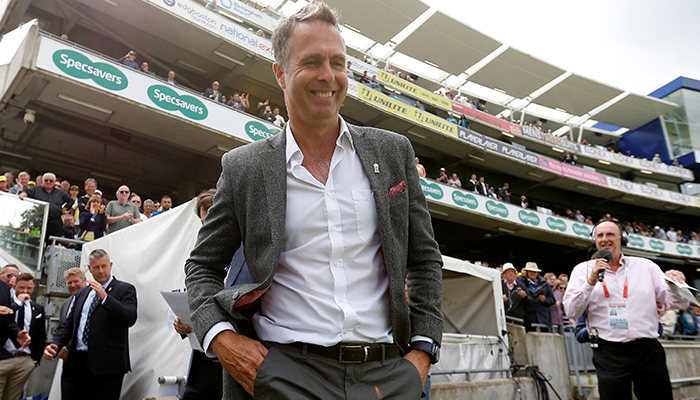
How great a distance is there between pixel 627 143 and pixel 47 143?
34215 mm

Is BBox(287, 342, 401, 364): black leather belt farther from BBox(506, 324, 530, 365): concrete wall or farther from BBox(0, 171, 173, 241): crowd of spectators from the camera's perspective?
BBox(506, 324, 530, 365): concrete wall

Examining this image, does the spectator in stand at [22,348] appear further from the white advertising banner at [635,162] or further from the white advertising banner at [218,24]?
the white advertising banner at [635,162]

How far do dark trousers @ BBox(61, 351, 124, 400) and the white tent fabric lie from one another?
43 centimetres

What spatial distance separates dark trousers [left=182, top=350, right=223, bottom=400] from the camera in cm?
311

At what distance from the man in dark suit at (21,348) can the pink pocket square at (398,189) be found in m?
5.33

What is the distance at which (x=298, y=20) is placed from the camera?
4.71 ft

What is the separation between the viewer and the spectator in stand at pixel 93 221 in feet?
24.1

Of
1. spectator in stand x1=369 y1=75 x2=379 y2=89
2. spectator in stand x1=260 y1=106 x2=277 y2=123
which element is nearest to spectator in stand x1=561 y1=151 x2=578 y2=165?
spectator in stand x1=369 y1=75 x2=379 y2=89

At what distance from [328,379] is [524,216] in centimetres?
2266

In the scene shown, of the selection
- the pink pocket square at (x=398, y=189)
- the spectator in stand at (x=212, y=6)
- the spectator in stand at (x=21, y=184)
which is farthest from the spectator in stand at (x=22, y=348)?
the spectator in stand at (x=212, y=6)

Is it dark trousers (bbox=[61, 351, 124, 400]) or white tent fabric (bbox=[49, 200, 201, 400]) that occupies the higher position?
white tent fabric (bbox=[49, 200, 201, 400])

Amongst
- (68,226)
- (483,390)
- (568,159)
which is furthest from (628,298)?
(568,159)

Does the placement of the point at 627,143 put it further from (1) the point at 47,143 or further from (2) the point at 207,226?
(2) the point at 207,226

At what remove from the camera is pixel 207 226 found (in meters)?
1.44
